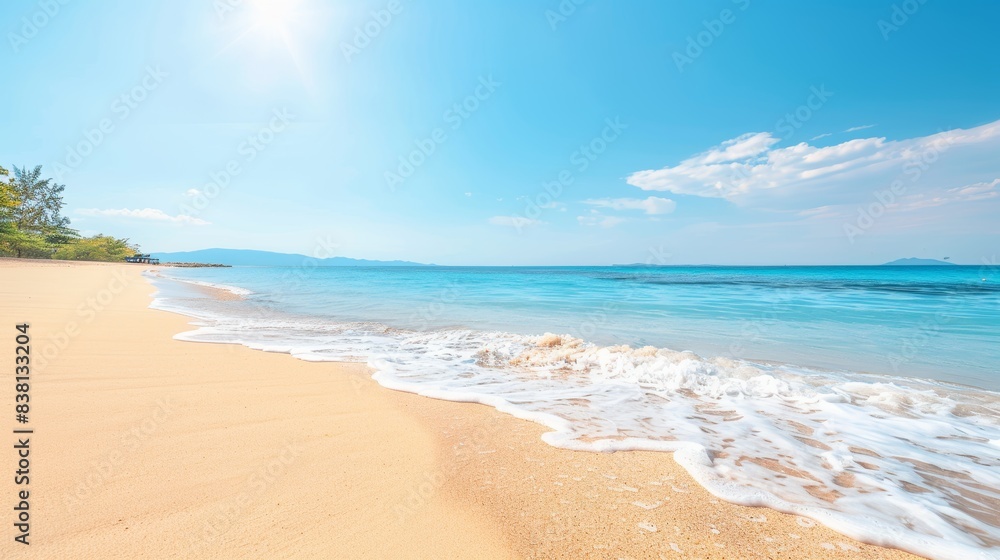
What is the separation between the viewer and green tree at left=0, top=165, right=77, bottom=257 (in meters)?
34.2

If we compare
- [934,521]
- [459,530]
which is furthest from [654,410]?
[459,530]

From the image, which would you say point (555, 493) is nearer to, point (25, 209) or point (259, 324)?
point (259, 324)

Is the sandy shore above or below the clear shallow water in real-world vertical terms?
above

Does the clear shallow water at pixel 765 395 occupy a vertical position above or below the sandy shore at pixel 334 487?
below

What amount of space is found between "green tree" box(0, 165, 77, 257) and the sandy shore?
4616cm

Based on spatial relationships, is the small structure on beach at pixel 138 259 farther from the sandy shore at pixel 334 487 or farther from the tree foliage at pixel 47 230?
the sandy shore at pixel 334 487

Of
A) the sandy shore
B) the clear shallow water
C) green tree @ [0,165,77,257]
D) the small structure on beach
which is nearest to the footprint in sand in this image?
the sandy shore

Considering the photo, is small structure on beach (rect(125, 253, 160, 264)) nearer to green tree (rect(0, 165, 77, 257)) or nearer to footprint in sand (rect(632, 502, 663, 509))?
green tree (rect(0, 165, 77, 257))

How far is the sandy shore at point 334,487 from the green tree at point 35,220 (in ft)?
151

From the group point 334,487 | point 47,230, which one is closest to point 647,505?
point 334,487

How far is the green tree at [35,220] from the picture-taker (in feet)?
112

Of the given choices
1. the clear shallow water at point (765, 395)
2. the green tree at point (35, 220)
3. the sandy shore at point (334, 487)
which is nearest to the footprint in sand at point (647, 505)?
the sandy shore at point (334, 487)

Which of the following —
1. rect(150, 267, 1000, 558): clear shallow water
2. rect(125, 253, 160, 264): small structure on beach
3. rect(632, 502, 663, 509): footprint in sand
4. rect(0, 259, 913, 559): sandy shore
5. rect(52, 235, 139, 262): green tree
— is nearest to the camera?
rect(0, 259, 913, 559): sandy shore

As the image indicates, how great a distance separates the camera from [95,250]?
5422cm
